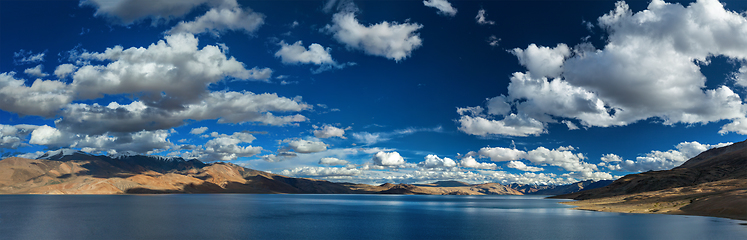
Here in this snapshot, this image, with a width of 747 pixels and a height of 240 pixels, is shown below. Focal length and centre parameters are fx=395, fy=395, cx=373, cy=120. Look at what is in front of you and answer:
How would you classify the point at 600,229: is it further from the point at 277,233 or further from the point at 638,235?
the point at 277,233

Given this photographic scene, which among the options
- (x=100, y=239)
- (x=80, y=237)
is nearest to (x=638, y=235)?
(x=100, y=239)

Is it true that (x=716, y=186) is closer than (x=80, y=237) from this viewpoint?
No

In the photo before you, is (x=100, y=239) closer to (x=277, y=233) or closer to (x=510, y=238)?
(x=277, y=233)

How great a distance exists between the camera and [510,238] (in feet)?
212

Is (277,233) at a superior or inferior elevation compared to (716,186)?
inferior

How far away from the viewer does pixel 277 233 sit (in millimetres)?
72000

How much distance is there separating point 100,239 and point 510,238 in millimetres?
65123

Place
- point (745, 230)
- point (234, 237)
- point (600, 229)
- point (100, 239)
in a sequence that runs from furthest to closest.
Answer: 1. point (600, 229)
2. point (745, 230)
3. point (234, 237)
4. point (100, 239)

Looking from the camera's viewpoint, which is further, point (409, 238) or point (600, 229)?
point (600, 229)

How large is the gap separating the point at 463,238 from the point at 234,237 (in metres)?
38.0

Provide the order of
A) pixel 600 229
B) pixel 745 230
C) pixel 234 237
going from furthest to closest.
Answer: pixel 600 229, pixel 745 230, pixel 234 237

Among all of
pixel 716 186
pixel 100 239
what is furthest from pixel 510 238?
pixel 716 186

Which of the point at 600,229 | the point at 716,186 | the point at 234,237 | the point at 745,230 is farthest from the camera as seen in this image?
the point at 716,186

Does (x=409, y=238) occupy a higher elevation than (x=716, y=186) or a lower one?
lower
